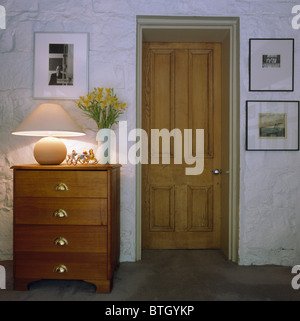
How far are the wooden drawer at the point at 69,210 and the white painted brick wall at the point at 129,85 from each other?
0.58 metres

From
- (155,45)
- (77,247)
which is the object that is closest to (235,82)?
(155,45)

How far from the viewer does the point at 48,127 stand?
6.10 feet

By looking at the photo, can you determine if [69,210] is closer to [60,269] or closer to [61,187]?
[61,187]

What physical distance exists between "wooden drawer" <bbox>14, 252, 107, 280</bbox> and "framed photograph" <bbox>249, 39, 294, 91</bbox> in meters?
2.03

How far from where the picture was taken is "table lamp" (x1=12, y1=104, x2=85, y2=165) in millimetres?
1868

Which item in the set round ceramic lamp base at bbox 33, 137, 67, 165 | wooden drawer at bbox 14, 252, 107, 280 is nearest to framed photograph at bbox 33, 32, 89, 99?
round ceramic lamp base at bbox 33, 137, 67, 165

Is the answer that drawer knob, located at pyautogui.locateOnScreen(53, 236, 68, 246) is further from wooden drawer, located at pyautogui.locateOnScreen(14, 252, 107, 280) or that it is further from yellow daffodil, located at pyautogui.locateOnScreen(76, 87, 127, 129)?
yellow daffodil, located at pyautogui.locateOnScreen(76, 87, 127, 129)

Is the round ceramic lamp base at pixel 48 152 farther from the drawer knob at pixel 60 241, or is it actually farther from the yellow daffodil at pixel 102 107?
the drawer knob at pixel 60 241

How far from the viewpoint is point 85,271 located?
6.00 feet

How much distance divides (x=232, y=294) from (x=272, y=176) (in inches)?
45.1

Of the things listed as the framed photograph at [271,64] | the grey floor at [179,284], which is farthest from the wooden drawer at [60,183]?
the framed photograph at [271,64]

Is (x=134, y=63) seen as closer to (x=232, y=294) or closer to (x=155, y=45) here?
(x=155, y=45)
